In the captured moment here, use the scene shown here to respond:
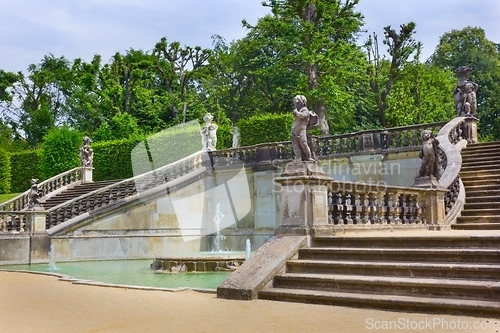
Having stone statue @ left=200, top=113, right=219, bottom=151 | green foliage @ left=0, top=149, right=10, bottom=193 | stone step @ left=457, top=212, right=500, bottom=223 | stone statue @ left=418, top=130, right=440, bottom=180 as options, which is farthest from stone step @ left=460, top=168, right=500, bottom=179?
green foliage @ left=0, top=149, right=10, bottom=193

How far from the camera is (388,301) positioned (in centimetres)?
714

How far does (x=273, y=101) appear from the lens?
132ft

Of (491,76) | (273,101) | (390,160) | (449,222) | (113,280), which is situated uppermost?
(491,76)

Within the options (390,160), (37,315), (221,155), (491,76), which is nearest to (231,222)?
(221,155)

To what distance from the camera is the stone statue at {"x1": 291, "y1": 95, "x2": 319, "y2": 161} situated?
387 inches

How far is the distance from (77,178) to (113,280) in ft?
55.0

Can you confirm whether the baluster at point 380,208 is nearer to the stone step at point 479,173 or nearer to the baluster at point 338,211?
the baluster at point 338,211

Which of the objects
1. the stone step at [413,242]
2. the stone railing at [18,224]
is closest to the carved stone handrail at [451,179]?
the stone step at [413,242]

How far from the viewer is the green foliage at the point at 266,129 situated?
92.9ft

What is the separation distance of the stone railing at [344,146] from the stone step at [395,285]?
33.2ft

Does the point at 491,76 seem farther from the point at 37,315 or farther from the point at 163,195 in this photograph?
the point at 37,315

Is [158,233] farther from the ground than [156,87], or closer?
closer

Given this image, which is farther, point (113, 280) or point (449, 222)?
point (449, 222)

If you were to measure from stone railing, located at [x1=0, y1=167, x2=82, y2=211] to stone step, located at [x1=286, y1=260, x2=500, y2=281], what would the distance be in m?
17.7
